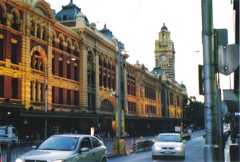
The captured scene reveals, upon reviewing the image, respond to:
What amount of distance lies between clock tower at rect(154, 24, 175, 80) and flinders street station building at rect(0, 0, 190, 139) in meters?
73.2

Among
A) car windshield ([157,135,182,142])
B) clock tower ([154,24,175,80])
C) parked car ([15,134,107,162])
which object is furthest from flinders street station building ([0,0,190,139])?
clock tower ([154,24,175,80])

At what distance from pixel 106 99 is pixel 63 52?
16.0 m

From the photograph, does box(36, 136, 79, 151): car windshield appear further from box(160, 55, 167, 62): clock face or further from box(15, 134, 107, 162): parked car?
box(160, 55, 167, 62): clock face

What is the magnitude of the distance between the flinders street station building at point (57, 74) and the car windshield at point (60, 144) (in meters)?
13.8

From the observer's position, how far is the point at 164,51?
154 metres

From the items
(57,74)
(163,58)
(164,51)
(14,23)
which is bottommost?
(57,74)

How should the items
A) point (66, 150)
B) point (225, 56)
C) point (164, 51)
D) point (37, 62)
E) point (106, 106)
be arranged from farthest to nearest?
point (164, 51)
point (106, 106)
point (37, 62)
point (66, 150)
point (225, 56)

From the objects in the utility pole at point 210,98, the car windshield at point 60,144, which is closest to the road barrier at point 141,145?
the car windshield at point 60,144

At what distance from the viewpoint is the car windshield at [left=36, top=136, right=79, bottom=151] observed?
42.1 ft

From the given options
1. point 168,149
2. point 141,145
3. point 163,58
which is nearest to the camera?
point 168,149

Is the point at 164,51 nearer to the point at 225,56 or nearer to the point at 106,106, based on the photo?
the point at 106,106

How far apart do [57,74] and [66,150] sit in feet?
115

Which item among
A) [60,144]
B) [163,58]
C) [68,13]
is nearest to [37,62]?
[68,13]

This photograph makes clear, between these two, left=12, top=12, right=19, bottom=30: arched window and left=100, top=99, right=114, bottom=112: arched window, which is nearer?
left=12, top=12, right=19, bottom=30: arched window
